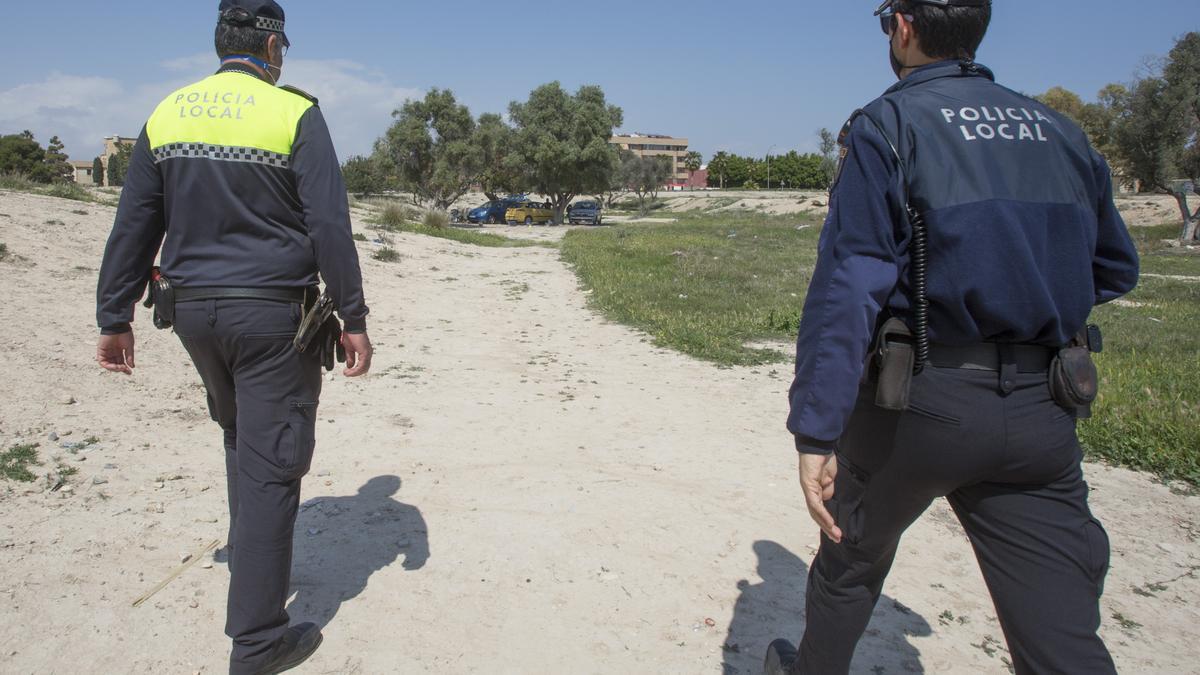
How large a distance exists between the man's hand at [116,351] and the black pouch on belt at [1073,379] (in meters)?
2.76

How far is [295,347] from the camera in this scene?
8.12 ft

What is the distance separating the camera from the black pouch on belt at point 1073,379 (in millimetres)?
1700

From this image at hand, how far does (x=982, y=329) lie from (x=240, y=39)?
246cm

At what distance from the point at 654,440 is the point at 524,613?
7.70ft

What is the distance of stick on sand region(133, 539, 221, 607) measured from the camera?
2.90 meters

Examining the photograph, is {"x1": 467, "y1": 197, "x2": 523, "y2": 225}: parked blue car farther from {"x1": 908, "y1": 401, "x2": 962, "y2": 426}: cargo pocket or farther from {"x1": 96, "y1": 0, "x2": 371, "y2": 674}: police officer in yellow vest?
{"x1": 908, "y1": 401, "x2": 962, "y2": 426}: cargo pocket

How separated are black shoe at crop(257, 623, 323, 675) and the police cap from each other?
6.74 feet

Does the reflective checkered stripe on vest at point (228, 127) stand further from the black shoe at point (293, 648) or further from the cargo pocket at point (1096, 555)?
the cargo pocket at point (1096, 555)

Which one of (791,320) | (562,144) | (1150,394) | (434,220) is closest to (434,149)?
(562,144)

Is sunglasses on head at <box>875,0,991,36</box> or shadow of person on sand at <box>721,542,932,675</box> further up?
sunglasses on head at <box>875,0,991,36</box>

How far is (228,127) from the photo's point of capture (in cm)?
242

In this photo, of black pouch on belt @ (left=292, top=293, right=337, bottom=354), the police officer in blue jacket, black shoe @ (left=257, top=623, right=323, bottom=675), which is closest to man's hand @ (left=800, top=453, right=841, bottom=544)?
the police officer in blue jacket

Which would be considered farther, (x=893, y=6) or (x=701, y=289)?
(x=701, y=289)

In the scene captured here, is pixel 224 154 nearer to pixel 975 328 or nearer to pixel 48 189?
pixel 975 328
